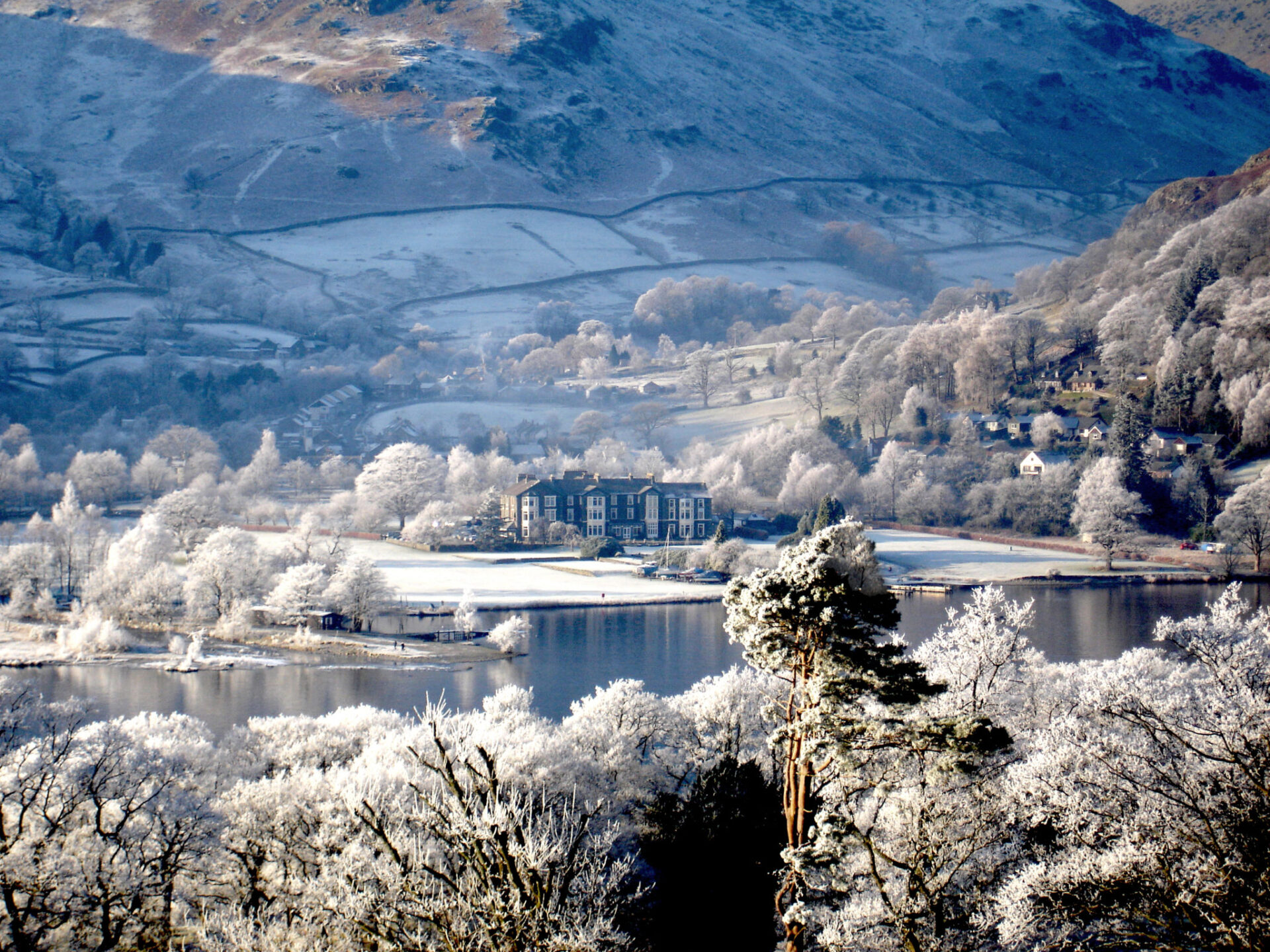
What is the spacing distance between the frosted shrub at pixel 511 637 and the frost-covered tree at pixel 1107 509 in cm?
1910

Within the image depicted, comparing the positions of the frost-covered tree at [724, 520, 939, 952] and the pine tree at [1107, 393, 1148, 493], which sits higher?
the pine tree at [1107, 393, 1148, 493]

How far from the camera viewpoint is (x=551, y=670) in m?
22.1

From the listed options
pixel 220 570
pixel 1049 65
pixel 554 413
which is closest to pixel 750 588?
pixel 220 570

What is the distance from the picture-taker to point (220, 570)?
27.6m

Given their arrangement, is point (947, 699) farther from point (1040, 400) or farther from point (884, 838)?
point (1040, 400)

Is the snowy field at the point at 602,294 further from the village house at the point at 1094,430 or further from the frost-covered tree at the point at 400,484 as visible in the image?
the village house at the point at 1094,430

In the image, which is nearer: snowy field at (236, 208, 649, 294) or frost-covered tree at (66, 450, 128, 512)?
frost-covered tree at (66, 450, 128, 512)

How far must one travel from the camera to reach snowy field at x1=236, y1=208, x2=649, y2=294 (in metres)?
98.1

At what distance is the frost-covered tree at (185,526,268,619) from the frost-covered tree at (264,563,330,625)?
0.69m

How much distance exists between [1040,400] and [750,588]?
4510cm

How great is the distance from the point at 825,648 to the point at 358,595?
20.6 meters

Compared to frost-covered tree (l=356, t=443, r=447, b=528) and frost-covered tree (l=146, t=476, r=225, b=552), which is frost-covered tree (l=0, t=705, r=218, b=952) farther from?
frost-covered tree (l=356, t=443, r=447, b=528)

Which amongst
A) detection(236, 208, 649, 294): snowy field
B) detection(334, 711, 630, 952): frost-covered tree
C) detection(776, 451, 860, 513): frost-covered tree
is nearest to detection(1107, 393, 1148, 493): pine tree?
detection(776, 451, 860, 513): frost-covered tree

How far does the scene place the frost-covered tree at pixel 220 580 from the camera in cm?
2748
